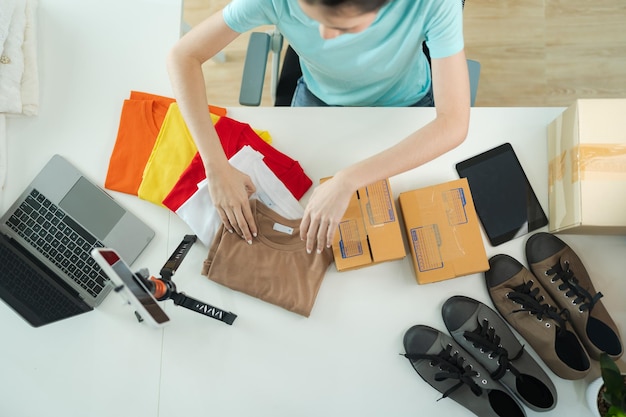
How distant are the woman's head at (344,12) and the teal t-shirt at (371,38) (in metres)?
0.16

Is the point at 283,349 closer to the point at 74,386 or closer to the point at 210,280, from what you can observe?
the point at 210,280

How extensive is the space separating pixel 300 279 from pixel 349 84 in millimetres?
486

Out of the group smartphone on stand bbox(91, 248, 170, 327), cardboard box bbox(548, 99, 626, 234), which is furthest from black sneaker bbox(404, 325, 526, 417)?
smartphone on stand bbox(91, 248, 170, 327)

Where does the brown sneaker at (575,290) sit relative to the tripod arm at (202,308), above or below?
below

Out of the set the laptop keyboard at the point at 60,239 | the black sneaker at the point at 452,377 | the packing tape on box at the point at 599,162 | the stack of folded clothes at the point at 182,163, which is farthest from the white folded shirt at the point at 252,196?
the packing tape on box at the point at 599,162

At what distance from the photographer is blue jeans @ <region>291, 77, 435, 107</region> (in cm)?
127

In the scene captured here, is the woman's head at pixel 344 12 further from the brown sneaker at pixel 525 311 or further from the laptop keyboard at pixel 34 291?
the laptop keyboard at pixel 34 291

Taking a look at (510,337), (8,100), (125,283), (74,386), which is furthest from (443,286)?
(8,100)

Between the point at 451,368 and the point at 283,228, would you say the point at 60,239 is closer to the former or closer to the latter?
the point at 283,228

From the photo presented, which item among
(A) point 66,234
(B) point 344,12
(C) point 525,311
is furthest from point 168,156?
(C) point 525,311

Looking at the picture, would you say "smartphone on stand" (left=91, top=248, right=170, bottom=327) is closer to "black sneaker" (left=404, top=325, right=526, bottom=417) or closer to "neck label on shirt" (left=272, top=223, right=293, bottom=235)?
"neck label on shirt" (left=272, top=223, right=293, bottom=235)

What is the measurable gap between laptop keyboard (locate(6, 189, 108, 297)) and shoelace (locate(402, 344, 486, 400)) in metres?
0.77

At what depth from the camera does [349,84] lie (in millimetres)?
1142

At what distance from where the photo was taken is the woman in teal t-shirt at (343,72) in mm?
925
